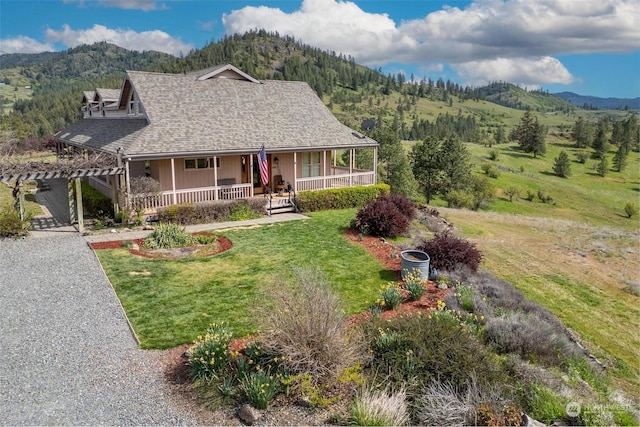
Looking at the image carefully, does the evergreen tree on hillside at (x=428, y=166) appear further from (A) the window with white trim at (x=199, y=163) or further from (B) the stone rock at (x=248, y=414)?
(B) the stone rock at (x=248, y=414)

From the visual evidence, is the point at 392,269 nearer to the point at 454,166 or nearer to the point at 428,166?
the point at 454,166

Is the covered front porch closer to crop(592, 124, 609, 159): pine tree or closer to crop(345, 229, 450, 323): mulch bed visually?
crop(345, 229, 450, 323): mulch bed

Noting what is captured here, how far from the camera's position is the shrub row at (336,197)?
20.8 m

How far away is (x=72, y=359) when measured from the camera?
7.45 m

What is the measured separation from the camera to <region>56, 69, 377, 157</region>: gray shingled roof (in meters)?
19.4

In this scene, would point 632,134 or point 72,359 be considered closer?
point 72,359

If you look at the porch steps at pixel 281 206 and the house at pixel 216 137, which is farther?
the porch steps at pixel 281 206

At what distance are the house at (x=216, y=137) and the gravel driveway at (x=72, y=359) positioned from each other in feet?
23.1

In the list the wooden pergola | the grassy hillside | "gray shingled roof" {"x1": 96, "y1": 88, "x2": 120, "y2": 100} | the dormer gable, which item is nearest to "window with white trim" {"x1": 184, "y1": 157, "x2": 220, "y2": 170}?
the wooden pergola

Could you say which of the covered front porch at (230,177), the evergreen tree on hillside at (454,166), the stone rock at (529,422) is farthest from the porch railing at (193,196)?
the evergreen tree on hillside at (454,166)

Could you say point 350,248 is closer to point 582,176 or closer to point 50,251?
point 50,251

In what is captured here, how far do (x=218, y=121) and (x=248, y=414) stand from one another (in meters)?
18.0

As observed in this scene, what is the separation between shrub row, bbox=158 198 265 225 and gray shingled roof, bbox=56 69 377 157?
2.42 m

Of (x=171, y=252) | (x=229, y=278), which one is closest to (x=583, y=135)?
(x=171, y=252)
